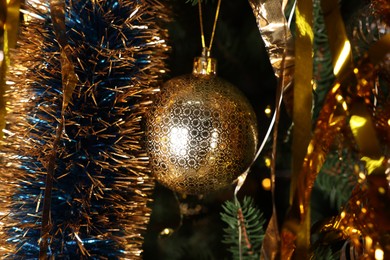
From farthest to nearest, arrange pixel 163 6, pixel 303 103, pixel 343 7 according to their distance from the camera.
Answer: pixel 343 7 < pixel 163 6 < pixel 303 103

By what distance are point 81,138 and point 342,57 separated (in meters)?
0.28

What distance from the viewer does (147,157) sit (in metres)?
→ 0.59

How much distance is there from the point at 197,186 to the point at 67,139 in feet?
0.48

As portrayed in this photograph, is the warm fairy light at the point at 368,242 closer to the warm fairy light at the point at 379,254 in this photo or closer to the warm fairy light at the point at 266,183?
the warm fairy light at the point at 379,254

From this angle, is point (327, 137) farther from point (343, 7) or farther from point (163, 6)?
point (343, 7)

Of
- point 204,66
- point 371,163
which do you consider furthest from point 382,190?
point 204,66

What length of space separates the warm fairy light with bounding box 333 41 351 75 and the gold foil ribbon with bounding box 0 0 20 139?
341 millimetres

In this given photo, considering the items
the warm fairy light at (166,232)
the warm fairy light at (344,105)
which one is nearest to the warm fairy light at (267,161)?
the warm fairy light at (166,232)

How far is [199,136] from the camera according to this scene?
0.57m

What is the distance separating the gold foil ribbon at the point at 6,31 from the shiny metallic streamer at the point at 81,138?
1cm

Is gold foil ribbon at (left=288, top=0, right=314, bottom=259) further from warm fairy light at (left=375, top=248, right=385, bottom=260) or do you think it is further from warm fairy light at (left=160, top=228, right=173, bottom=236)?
warm fairy light at (left=160, top=228, right=173, bottom=236)

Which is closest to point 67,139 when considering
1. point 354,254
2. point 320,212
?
point 354,254

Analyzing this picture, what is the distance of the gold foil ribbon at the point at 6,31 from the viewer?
1.92ft

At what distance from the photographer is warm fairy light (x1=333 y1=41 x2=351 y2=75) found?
50 cm
